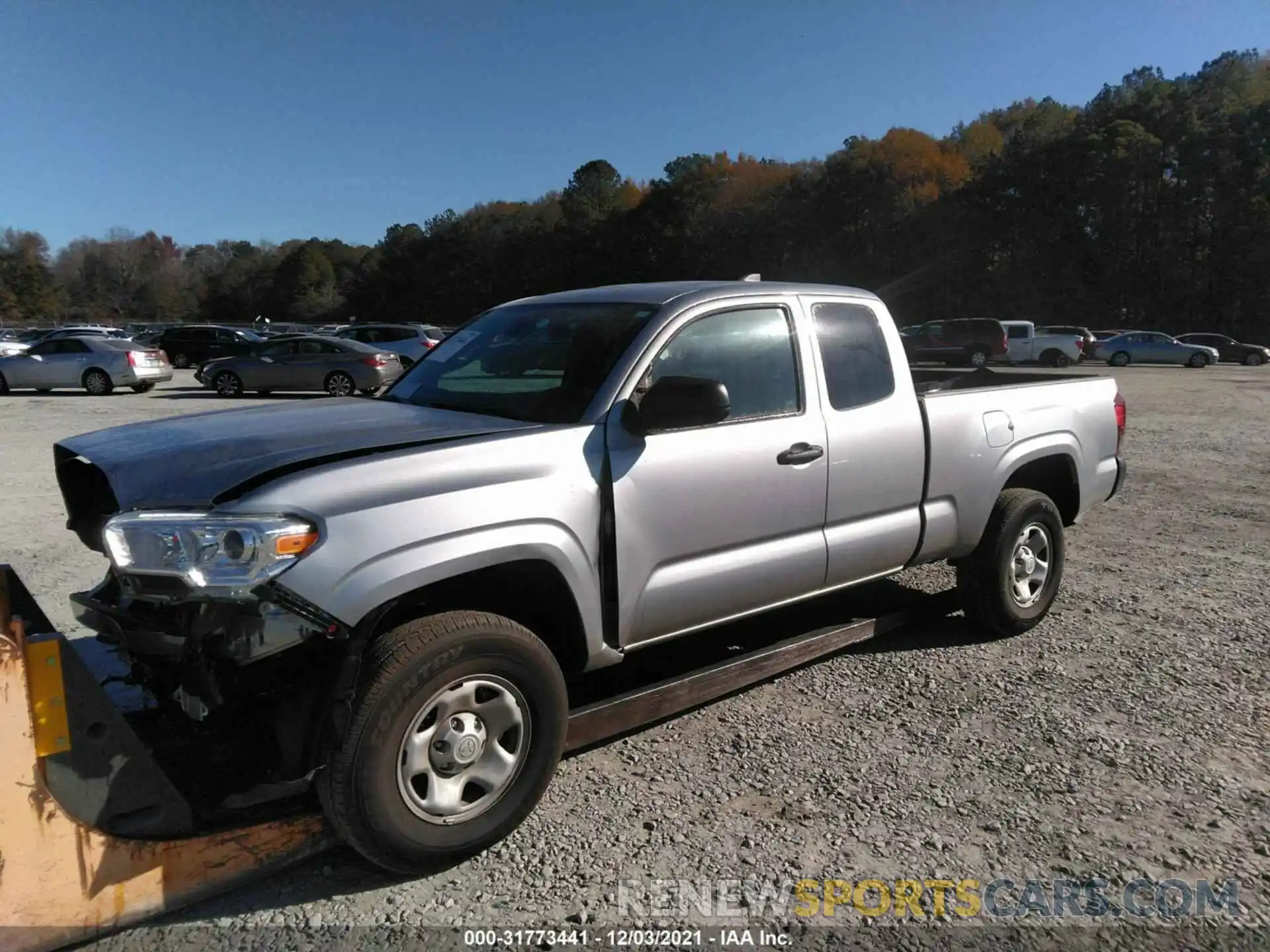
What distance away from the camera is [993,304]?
62531mm

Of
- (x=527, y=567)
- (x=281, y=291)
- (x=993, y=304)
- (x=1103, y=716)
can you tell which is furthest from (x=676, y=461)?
(x=281, y=291)

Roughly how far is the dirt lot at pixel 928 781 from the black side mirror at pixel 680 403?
Result: 144cm

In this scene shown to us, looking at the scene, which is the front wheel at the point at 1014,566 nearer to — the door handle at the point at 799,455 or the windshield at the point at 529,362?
the door handle at the point at 799,455

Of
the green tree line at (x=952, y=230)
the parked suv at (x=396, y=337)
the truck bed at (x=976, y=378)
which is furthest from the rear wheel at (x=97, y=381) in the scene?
the green tree line at (x=952, y=230)

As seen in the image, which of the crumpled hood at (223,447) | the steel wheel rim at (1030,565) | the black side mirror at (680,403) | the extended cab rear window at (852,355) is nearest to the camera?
the crumpled hood at (223,447)

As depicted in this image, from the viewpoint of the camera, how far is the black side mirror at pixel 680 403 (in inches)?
131

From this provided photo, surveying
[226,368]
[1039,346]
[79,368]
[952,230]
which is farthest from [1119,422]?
[952,230]

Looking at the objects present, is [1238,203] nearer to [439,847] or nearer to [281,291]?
[439,847]

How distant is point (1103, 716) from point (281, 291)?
11673 centimetres

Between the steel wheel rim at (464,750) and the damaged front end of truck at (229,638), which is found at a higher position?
the damaged front end of truck at (229,638)

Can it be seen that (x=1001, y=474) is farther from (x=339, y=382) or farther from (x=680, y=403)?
(x=339, y=382)

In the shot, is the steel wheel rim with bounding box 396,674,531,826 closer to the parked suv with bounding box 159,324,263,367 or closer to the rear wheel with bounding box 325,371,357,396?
the rear wheel with bounding box 325,371,357,396

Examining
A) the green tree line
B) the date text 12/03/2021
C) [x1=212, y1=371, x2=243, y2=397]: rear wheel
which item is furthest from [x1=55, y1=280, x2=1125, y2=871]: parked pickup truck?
the green tree line

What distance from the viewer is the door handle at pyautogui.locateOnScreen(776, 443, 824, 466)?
12.7 ft
